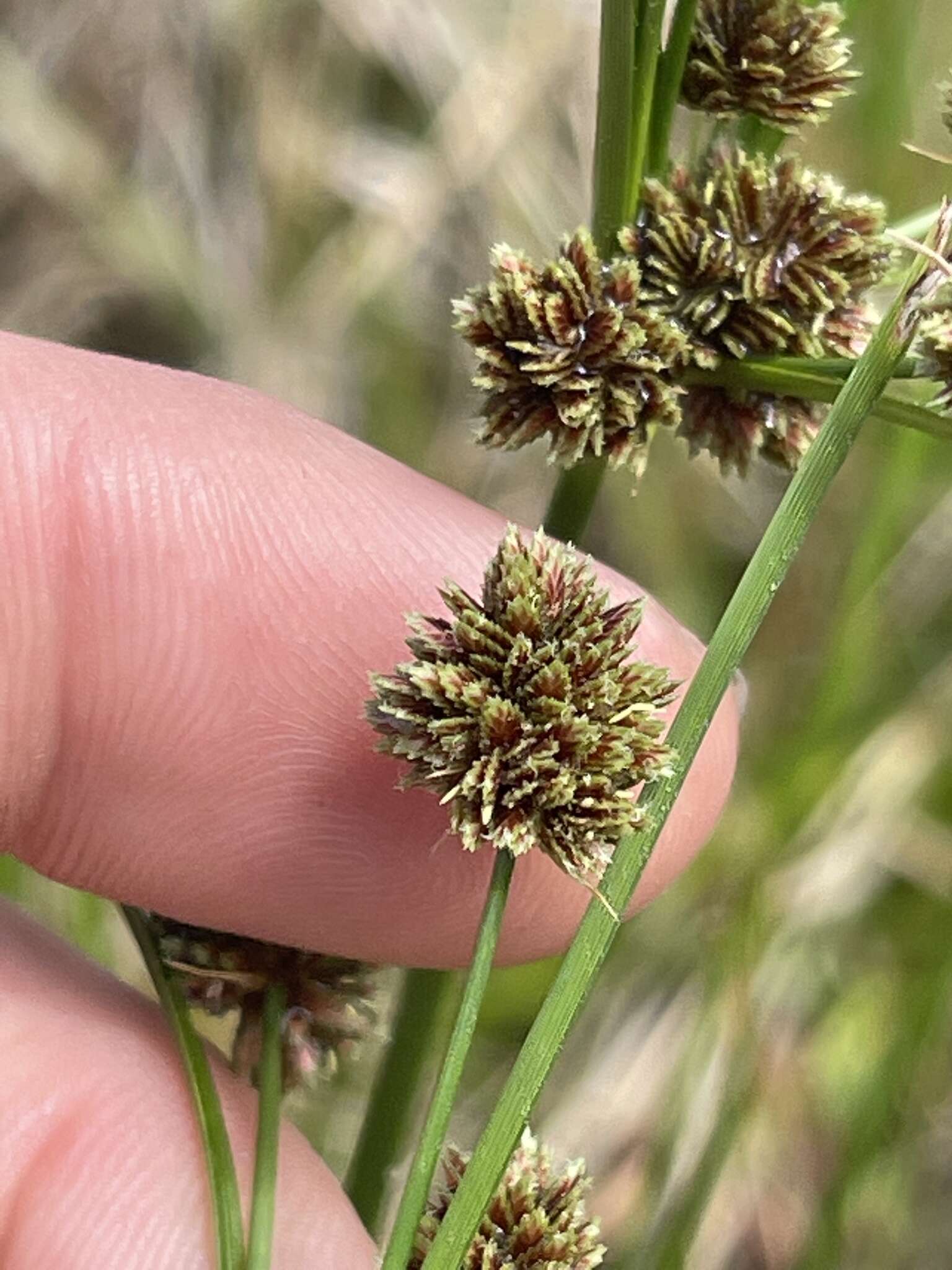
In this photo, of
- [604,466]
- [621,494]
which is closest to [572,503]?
[604,466]

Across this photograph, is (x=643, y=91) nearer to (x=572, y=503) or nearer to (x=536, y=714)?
(x=572, y=503)

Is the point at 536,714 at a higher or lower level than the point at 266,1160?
higher

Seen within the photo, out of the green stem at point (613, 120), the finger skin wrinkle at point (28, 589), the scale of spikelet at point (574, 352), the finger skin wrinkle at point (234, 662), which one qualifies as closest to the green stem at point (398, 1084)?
the finger skin wrinkle at point (234, 662)

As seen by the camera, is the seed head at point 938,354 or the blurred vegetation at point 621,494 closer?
the seed head at point 938,354

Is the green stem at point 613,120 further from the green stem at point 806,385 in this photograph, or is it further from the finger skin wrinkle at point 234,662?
the finger skin wrinkle at point 234,662

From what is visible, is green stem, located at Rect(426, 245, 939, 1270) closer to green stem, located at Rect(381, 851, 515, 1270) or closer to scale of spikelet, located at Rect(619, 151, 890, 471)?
green stem, located at Rect(381, 851, 515, 1270)
